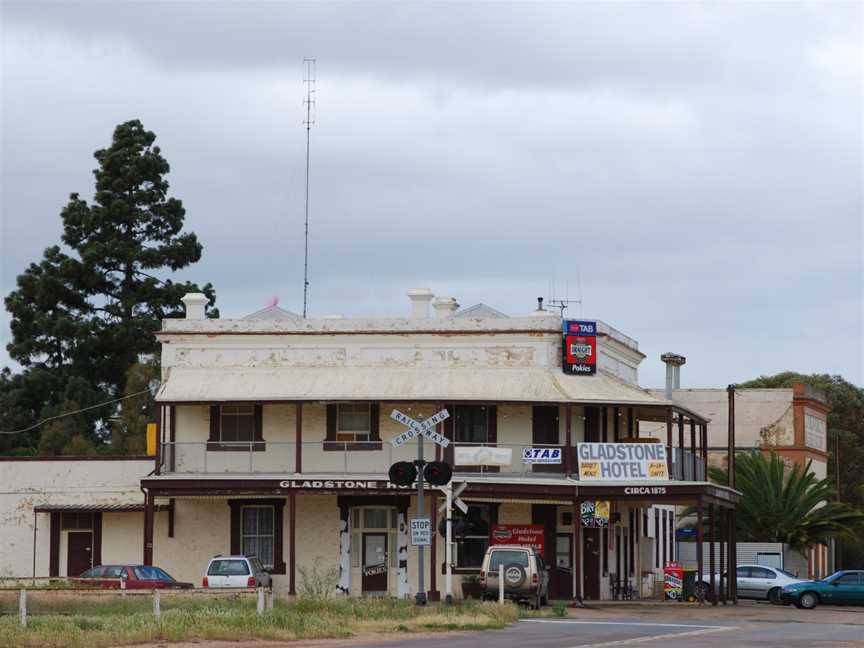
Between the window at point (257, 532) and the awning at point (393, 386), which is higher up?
the awning at point (393, 386)

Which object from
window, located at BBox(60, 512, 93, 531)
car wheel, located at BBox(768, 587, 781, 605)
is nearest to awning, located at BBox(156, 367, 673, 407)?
window, located at BBox(60, 512, 93, 531)

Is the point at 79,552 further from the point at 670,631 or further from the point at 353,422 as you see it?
the point at 670,631

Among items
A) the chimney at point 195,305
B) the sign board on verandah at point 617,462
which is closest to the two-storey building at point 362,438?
the sign board on verandah at point 617,462

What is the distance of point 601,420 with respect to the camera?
165ft

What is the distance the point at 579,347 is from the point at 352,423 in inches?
266

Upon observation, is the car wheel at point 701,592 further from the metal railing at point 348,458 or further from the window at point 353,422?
the window at point 353,422

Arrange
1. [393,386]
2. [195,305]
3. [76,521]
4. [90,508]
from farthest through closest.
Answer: [195,305] → [76,521] → [90,508] → [393,386]

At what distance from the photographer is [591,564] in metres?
49.7

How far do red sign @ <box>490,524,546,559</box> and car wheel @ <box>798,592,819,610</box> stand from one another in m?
7.32

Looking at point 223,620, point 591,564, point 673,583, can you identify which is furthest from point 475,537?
point 223,620

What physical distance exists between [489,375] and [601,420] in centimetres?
423

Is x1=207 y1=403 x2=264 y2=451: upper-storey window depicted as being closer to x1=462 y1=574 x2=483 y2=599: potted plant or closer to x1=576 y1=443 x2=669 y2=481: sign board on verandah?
x1=462 y1=574 x2=483 y2=599: potted plant

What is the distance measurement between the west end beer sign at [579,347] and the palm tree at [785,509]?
45.3 ft

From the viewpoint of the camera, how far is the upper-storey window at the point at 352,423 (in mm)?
48812
